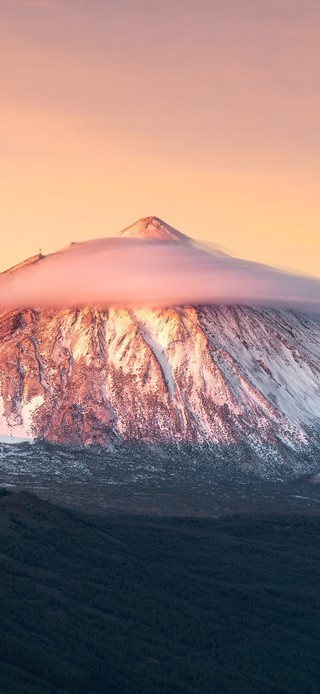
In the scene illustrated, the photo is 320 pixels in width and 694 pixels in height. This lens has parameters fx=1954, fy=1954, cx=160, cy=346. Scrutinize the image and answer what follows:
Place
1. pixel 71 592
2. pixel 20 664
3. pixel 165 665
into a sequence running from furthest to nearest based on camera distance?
1. pixel 71 592
2. pixel 165 665
3. pixel 20 664

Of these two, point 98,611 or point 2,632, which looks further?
point 98,611

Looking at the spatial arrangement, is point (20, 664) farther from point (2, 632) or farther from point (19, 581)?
point (19, 581)

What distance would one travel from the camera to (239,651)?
19675 centimetres

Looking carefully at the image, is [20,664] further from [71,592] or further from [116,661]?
[71,592]

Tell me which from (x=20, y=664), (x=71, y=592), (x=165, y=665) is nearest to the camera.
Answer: (x=20, y=664)

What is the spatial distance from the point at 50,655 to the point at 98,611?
19.4 metres

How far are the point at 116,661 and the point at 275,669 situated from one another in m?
18.7

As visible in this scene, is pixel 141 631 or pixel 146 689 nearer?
pixel 146 689

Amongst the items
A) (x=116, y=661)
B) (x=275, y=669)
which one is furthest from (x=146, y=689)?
(x=275, y=669)

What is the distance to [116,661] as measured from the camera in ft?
600

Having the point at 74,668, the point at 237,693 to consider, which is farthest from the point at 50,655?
the point at 237,693

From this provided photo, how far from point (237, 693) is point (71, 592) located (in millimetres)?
25396

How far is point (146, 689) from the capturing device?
178m

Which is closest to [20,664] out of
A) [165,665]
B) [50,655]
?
[50,655]
